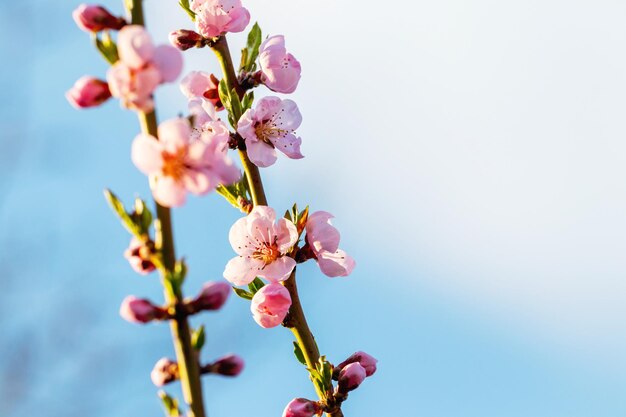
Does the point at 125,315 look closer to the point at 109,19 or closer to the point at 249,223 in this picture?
the point at 109,19

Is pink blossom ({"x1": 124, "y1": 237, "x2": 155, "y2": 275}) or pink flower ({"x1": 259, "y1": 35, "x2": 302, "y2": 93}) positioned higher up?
pink flower ({"x1": 259, "y1": 35, "x2": 302, "y2": 93})

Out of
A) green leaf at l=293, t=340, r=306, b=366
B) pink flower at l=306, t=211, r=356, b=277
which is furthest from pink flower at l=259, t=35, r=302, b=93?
green leaf at l=293, t=340, r=306, b=366

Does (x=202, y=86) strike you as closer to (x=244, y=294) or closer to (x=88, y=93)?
(x=244, y=294)

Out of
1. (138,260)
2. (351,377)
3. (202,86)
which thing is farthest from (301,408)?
(202,86)

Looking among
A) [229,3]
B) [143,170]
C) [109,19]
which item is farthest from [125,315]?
[229,3]

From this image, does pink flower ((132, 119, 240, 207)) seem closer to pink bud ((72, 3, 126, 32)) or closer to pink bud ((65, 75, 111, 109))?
pink bud ((65, 75, 111, 109))
